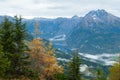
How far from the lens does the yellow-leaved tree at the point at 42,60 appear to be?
47594 mm

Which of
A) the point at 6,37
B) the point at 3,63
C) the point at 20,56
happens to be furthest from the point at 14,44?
the point at 3,63

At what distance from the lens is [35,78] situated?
45.8 m

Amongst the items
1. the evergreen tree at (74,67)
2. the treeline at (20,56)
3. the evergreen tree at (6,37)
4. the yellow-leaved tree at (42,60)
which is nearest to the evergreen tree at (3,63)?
the treeline at (20,56)

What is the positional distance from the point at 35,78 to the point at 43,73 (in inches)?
161

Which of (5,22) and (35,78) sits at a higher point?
(5,22)

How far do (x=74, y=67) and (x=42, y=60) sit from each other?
14.0m

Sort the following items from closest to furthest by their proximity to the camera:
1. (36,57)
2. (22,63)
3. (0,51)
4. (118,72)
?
(0,51)
(22,63)
(36,57)
(118,72)

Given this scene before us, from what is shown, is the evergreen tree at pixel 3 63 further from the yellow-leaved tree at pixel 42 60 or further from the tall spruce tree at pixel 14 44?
the yellow-leaved tree at pixel 42 60

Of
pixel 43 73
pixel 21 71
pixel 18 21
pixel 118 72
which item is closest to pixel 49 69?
pixel 43 73

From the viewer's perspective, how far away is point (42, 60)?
48125mm

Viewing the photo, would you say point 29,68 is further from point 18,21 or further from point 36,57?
point 18,21

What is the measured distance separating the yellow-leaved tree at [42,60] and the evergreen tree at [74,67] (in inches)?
396

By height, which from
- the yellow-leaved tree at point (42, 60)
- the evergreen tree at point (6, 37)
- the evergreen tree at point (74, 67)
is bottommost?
the evergreen tree at point (74, 67)

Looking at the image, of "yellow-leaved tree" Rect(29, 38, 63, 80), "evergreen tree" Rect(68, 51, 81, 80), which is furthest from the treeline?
"evergreen tree" Rect(68, 51, 81, 80)
